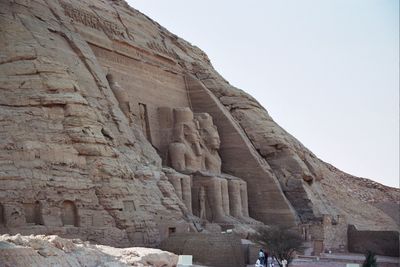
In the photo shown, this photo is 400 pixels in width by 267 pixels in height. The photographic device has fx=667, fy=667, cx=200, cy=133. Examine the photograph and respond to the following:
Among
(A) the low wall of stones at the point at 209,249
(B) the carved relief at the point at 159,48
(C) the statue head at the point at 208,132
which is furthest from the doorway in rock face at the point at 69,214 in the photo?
(B) the carved relief at the point at 159,48

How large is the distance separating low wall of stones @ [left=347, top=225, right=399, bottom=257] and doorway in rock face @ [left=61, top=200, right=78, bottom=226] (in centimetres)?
1453

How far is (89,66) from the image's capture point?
21.6 meters

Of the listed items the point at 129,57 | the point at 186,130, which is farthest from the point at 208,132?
the point at 129,57

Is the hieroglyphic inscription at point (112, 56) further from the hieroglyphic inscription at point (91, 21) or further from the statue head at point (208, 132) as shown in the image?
the statue head at point (208, 132)

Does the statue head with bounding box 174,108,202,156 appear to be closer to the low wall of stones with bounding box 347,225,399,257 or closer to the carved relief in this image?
the carved relief

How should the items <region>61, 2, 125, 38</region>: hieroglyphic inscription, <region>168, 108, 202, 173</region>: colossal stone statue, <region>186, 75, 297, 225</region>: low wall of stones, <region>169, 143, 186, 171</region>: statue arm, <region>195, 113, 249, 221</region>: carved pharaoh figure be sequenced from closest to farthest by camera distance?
<region>61, 2, 125, 38</region>: hieroglyphic inscription
<region>169, 143, 186, 171</region>: statue arm
<region>168, 108, 202, 173</region>: colossal stone statue
<region>195, 113, 249, 221</region>: carved pharaoh figure
<region>186, 75, 297, 225</region>: low wall of stones

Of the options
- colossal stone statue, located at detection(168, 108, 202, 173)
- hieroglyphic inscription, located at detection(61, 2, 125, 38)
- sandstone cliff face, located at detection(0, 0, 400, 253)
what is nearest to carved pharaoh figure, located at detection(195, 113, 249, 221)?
colossal stone statue, located at detection(168, 108, 202, 173)

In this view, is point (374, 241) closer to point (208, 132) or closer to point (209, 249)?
point (208, 132)

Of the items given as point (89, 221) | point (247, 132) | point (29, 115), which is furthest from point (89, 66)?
point (247, 132)

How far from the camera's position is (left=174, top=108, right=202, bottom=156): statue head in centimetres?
2677

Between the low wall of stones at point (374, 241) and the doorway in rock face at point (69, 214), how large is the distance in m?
14.5

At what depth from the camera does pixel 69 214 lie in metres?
17.4

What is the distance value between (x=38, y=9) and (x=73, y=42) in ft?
4.88

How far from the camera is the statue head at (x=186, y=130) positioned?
26.8m
